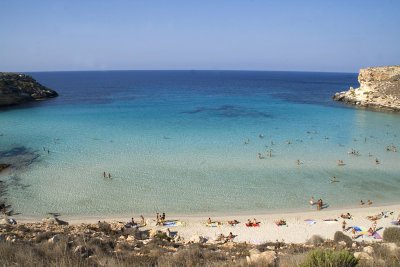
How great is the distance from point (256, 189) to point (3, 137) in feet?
93.2

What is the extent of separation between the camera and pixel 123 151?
2548 cm

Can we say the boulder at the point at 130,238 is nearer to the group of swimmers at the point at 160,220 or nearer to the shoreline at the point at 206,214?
the group of swimmers at the point at 160,220

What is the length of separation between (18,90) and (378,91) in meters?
71.7

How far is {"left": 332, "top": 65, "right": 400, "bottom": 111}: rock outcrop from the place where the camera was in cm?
4891

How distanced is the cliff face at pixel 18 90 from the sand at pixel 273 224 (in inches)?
1772

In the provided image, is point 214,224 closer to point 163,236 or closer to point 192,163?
point 163,236

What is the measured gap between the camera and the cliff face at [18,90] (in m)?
50.3

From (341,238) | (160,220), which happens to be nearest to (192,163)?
(160,220)

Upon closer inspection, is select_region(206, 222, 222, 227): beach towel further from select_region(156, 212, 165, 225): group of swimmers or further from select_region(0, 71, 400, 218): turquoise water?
select_region(156, 212, 165, 225): group of swimmers

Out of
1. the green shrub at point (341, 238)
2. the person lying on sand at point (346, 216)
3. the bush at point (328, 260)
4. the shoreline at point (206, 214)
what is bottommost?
the shoreline at point (206, 214)

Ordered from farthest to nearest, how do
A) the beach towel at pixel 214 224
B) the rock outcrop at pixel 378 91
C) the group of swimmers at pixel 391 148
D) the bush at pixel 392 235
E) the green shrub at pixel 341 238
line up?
1. the rock outcrop at pixel 378 91
2. the group of swimmers at pixel 391 148
3. the beach towel at pixel 214 224
4. the green shrub at pixel 341 238
5. the bush at pixel 392 235

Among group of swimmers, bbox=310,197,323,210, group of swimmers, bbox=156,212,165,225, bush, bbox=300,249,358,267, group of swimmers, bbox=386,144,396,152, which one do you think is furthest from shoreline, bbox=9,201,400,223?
group of swimmers, bbox=386,144,396,152

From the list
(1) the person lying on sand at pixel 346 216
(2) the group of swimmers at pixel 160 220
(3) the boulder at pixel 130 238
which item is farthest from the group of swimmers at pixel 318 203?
(3) the boulder at pixel 130 238

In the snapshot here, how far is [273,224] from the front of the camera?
14.6 m
